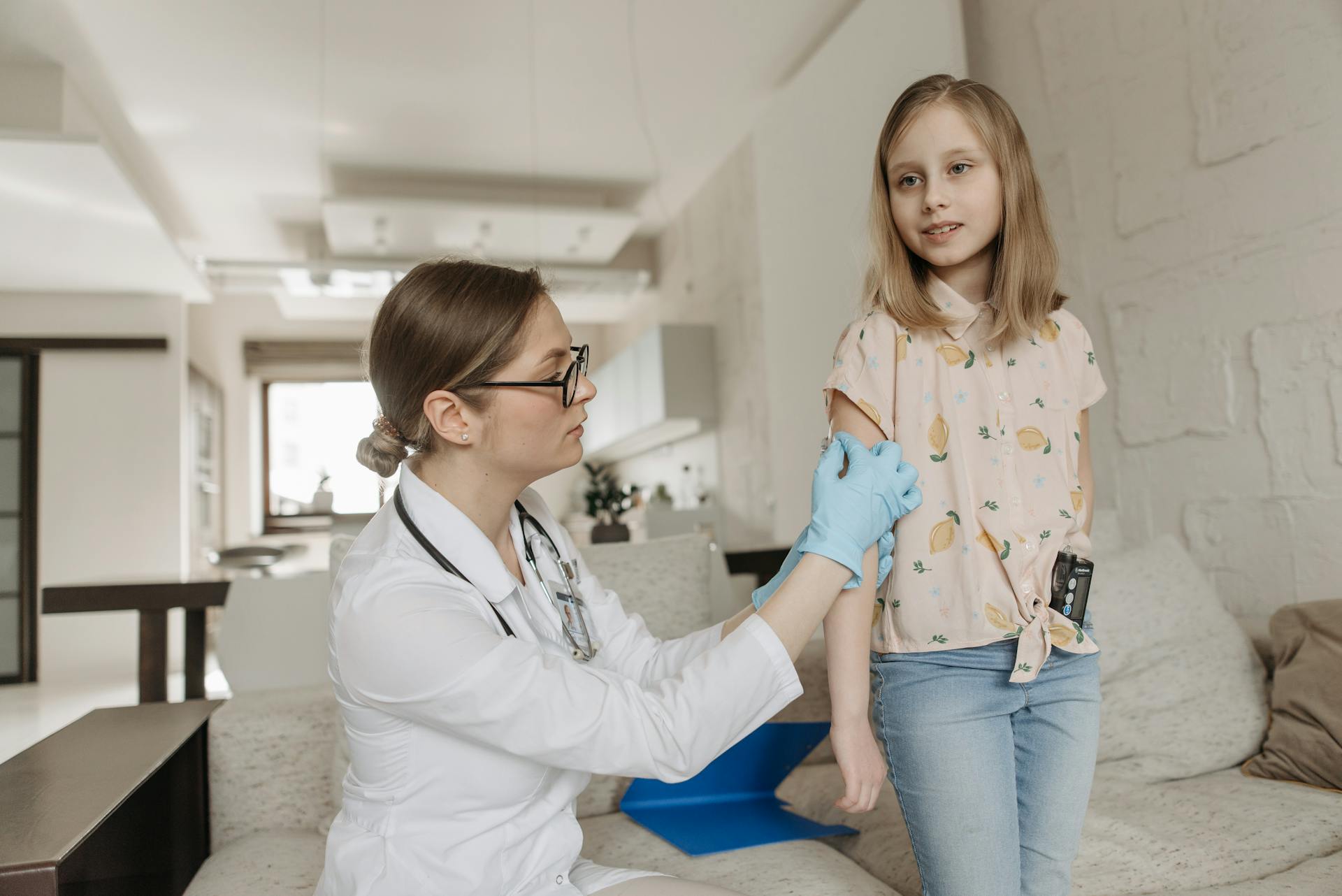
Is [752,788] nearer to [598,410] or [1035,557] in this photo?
[1035,557]

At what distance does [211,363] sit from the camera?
27.0 ft

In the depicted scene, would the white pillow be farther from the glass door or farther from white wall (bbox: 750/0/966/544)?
the glass door

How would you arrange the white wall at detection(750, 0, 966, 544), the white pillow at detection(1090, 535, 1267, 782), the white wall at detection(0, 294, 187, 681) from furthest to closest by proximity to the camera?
the white wall at detection(0, 294, 187, 681) → the white wall at detection(750, 0, 966, 544) → the white pillow at detection(1090, 535, 1267, 782)

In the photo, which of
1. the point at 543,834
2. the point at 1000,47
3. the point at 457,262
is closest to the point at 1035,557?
the point at 543,834

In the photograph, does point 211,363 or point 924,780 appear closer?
point 924,780

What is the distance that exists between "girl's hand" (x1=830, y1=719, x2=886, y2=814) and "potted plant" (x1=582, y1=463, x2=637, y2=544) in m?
2.07

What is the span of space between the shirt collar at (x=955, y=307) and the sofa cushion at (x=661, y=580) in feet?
2.54

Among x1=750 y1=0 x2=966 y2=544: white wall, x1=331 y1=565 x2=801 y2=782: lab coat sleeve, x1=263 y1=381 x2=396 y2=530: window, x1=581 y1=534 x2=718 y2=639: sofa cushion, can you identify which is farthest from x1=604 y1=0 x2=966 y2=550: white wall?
x1=263 y1=381 x2=396 y2=530: window

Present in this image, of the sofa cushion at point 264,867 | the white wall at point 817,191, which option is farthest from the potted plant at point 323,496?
the sofa cushion at point 264,867

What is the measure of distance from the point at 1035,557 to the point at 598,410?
21.3 ft

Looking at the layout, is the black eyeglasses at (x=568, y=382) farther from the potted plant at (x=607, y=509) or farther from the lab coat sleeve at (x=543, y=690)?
the potted plant at (x=607, y=509)

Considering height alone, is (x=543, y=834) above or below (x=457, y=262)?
below

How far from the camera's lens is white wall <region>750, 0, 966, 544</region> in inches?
132

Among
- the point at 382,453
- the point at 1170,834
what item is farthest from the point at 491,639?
the point at 1170,834
